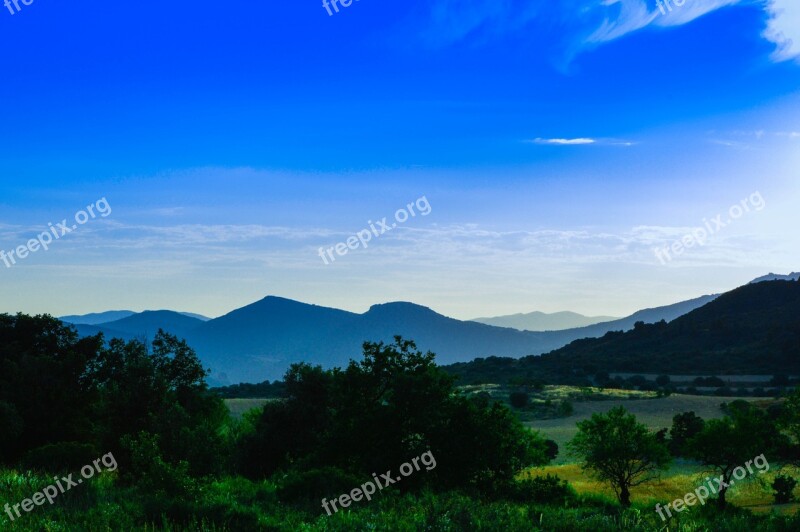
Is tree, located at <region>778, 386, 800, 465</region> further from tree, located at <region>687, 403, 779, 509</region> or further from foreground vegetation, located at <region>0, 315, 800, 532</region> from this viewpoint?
tree, located at <region>687, 403, 779, 509</region>

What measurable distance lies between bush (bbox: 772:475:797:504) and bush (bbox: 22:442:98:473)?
1283 inches

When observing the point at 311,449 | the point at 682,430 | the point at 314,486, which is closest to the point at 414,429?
the point at 314,486

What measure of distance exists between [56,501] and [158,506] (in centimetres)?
317

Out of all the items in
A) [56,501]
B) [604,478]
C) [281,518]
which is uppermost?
[56,501]

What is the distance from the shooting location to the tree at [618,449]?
35281mm

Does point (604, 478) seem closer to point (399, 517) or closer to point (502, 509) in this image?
point (502, 509)

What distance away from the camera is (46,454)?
2909cm

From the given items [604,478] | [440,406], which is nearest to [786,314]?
[604,478]

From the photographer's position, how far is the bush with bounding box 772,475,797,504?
34728 millimetres

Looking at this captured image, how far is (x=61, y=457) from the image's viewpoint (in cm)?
2898

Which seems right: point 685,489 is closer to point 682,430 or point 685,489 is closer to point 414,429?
point 682,430

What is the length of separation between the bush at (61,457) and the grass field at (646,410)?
145 ft

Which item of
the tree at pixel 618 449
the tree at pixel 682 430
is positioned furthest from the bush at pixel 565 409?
the tree at pixel 618 449

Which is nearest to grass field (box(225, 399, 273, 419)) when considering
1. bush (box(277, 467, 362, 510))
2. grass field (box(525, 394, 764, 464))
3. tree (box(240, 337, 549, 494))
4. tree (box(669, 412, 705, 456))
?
grass field (box(525, 394, 764, 464))
